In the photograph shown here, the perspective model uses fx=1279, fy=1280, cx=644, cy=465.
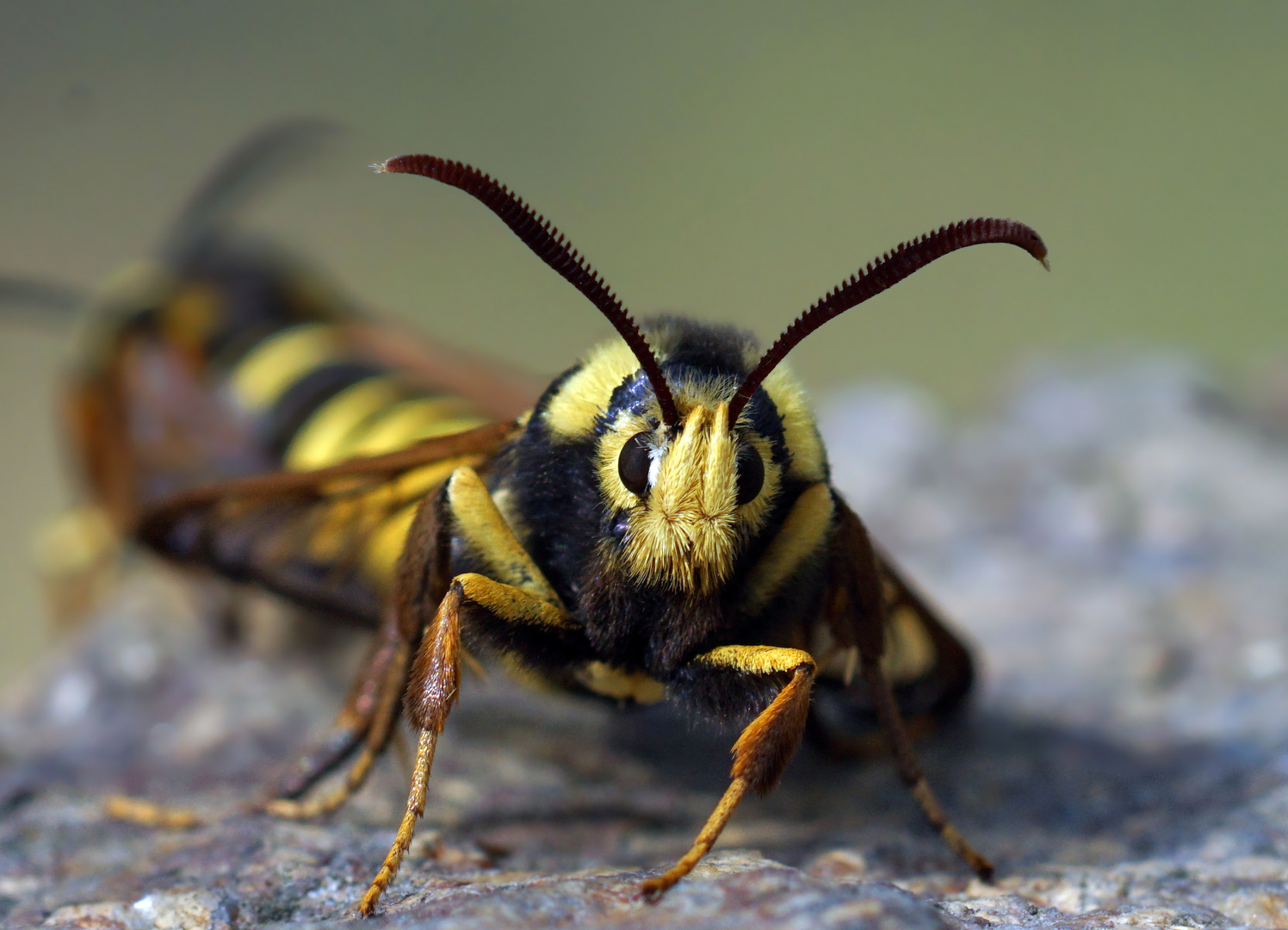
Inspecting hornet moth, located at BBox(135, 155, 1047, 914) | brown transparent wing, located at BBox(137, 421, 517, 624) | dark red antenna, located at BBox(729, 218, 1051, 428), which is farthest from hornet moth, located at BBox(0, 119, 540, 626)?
dark red antenna, located at BBox(729, 218, 1051, 428)

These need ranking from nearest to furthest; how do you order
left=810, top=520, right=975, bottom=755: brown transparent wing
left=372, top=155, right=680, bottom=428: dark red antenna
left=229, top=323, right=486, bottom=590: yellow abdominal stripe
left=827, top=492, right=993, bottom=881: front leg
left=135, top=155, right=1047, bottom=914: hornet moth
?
1. left=372, top=155, right=680, bottom=428: dark red antenna
2. left=135, top=155, right=1047, bottom=914: hornet moth
3. left=827, top=492, right=993, bottom=881: front leg
4. left=810, top=520, right=975, bottom=755: brown transparent wing
5. left=229, top=323, right=486, bottom=590: yellow abdominal stripe

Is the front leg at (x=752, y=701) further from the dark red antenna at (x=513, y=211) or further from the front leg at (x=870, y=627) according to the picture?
the dark red antenna at (x=513, y=211)

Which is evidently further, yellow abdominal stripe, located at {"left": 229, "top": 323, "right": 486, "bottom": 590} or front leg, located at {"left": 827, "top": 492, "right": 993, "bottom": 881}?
yellow abdominal stripe, located at {"left": 229, "top": 323, "right": 486, "bottom": 590}

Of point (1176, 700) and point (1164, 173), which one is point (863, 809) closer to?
point (1176, 700)

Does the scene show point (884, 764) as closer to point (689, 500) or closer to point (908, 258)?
point (689, 500)

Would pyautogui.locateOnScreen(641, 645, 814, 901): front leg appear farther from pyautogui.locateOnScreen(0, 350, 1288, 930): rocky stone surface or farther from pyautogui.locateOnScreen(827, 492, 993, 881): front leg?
pyautogui.locateOnScreen(827, 492, 993, 881): front leg

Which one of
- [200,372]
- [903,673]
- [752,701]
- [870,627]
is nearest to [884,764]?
[903,673]
